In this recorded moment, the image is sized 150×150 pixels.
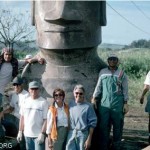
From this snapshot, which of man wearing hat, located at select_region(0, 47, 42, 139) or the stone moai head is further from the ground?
the stone moai head

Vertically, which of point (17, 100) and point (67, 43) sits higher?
point (67, 43)

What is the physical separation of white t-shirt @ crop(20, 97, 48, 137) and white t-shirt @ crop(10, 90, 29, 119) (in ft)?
1.13

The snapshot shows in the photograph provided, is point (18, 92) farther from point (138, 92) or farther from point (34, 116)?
point (138, 92)

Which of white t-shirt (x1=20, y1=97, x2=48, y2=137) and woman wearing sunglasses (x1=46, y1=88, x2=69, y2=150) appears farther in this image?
white t-shirt (x1=20, y1=97, x2=48, y2=137)

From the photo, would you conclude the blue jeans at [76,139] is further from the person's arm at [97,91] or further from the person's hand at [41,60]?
the person's hand at [41,60]

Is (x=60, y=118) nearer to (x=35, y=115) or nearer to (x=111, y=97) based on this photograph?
(x=35, y=115)

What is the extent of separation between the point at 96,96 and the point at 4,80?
4.93ft

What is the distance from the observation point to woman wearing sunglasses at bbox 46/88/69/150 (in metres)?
5.93

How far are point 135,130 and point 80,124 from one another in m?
4.02

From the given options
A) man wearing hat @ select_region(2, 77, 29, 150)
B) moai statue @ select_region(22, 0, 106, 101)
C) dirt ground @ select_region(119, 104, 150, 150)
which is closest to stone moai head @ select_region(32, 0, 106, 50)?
moai statue @ select_region(22, 0, 106, 101)

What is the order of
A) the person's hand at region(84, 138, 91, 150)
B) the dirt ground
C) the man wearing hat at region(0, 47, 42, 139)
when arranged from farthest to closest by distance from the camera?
the dirt ground, the man wearing hat at region(0, 47, 42, 139), the person's hand at region(84, 138, 91, 150)

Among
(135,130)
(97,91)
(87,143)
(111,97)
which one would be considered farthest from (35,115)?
(135,130)

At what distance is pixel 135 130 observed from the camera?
9.73 meters

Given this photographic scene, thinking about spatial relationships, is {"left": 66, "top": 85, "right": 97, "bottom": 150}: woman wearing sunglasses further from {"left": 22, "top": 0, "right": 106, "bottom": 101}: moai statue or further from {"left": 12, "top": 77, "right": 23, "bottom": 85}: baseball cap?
{"left": 12, "top": 77, "right": 23, "bottom": 85}: baseball cap
